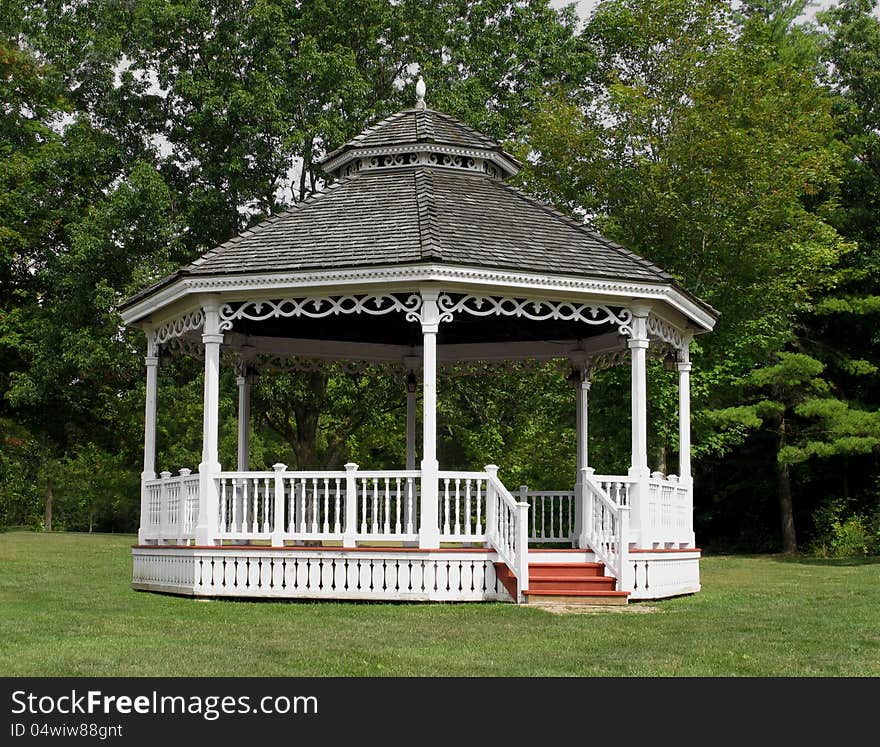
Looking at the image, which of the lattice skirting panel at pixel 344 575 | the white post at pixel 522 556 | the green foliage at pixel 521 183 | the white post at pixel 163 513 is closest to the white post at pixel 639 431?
the white post at pixel 522 556

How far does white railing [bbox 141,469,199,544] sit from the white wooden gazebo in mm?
38

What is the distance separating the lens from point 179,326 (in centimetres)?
1839

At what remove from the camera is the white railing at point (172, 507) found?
17.4 metres

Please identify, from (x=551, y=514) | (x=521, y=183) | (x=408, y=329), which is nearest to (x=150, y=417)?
(x=408, y=329)

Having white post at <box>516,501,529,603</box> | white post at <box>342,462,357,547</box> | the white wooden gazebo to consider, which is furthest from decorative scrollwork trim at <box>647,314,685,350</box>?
white post at <box>342,462,357,547</box>

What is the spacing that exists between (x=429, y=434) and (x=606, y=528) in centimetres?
287

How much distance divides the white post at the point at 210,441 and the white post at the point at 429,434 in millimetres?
2995

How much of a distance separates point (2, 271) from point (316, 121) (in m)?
11.4

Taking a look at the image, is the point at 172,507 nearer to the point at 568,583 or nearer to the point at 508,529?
the point at 508,529

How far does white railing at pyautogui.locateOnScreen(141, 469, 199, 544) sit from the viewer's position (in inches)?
687

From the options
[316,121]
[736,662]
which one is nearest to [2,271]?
[316,121]

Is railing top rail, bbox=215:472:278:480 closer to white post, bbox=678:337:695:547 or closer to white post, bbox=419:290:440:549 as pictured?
white post, bbox=419:290:440:549

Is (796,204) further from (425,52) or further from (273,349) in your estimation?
(273,349)

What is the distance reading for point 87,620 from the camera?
44.6 ft
